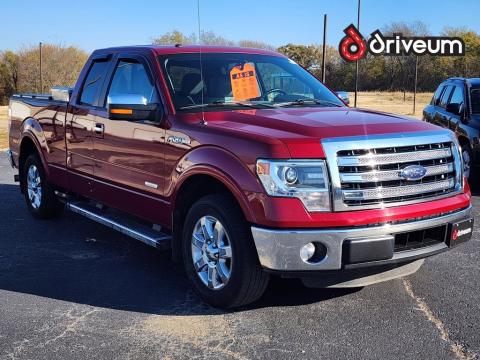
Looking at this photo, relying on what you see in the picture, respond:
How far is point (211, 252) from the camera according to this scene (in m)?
4.14

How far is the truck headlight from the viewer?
141 inches

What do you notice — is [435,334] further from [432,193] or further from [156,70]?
[156,70]

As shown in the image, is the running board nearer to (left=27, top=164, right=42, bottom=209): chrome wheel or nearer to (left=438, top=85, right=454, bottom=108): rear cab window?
(left=27, top=164, right=42, bottom=209): chrome wheel

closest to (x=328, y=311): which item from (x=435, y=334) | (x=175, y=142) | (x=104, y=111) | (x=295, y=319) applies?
(x=295, y=319)

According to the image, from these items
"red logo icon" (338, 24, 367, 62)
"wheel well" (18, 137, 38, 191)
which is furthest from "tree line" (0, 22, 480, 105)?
"wheel well" (18, 137, 38, 191)

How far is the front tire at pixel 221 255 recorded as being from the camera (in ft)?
12.6

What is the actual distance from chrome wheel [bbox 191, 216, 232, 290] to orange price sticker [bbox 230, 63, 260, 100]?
1266 mm

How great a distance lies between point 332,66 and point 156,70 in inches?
2073

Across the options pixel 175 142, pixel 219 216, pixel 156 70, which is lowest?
pixel 219 216

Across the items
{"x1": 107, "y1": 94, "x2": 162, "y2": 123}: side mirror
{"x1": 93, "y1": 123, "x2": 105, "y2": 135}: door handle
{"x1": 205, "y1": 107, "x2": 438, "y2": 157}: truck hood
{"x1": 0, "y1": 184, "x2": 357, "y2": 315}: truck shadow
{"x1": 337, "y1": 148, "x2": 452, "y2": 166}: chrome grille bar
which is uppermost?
{"x1": 107, "y1": 94, "x2": 162, "y2": 123}: side mirror

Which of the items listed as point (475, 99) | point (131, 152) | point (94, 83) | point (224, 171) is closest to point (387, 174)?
point (224, 171)

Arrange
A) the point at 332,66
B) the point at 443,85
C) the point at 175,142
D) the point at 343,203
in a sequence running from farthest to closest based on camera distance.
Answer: the point at 332,66
the point at 443,85
the point at 175,142
the point at 343,203

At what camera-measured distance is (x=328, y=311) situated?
13.5ft

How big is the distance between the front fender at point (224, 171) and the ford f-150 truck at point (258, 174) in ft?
0.03
